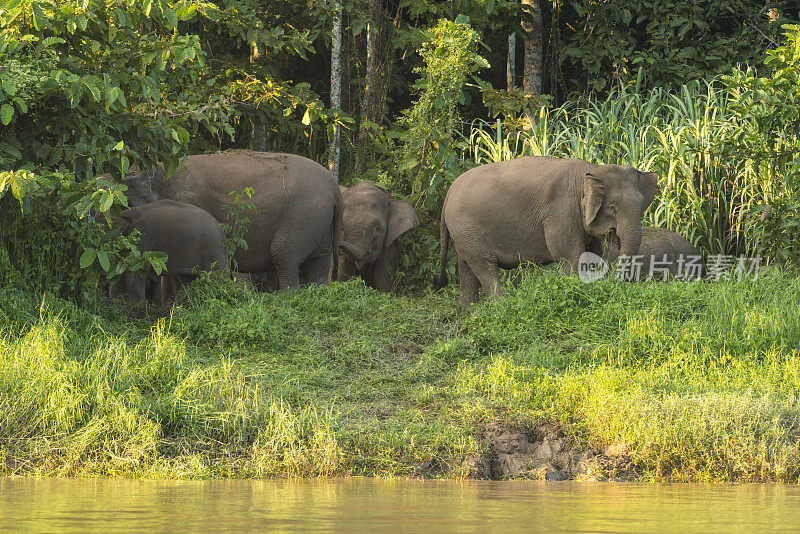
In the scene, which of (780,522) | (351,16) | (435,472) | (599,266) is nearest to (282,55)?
(351,16)

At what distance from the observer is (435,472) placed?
21.7ft

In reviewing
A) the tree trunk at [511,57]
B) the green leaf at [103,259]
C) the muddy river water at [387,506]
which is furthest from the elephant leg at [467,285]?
the muddy river water at [387,506]

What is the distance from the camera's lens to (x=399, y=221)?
1307 cm

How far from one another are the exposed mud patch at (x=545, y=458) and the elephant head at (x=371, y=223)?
5872 millimetres

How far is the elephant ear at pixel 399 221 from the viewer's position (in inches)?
512

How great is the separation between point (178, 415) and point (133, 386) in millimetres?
402

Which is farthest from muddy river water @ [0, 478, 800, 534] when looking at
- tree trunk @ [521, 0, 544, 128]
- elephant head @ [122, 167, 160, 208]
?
tree trunk @ [521, 0, 544, 128]

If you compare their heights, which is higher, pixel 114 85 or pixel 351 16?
pixel 351 16

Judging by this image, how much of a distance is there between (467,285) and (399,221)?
5.49 feet

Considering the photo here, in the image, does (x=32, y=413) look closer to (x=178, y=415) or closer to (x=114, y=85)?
(x=178, y=415)

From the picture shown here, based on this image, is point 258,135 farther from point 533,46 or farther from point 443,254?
point 533,46

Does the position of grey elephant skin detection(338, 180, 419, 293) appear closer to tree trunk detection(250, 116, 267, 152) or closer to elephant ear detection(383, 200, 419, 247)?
elephant ear detection(383, 200, 419, 247)

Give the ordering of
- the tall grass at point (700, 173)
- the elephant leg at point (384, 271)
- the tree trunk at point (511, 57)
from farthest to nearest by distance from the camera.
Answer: the tree trunk at point (511, 57)
the elephant leg at point (384, 271)
the tall grass at point (700, 173)

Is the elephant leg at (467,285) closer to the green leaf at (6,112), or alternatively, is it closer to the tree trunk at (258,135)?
the tree trunk at (258,135)
